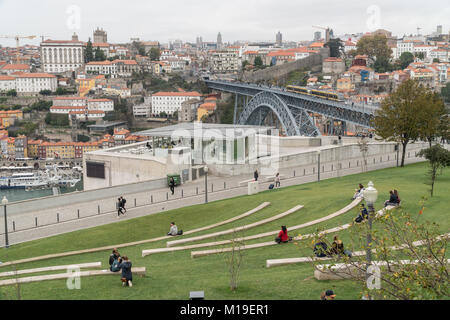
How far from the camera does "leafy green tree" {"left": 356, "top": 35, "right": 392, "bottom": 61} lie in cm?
12156

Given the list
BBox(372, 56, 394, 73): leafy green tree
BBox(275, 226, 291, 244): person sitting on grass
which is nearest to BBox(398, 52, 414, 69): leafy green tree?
BBox(372, 56, 394, 73): leafy green tree

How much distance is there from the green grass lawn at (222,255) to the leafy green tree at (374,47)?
104979 millimetres

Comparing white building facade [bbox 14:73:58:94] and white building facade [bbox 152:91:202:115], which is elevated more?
white building facade [bbox 14:73:58:94]

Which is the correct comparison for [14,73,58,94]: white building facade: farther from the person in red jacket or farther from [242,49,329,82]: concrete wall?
the person in red jacket

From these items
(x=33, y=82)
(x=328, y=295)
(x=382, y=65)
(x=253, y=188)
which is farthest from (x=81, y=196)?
(x=33, y=82)

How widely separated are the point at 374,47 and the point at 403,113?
106 m

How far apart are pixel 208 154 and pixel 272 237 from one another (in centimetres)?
1256

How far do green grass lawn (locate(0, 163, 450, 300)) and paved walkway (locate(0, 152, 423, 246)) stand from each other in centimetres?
126

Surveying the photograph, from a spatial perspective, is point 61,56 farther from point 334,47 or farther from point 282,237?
point 282,237

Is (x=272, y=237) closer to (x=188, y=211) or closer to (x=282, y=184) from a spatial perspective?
(x=188, y=211)

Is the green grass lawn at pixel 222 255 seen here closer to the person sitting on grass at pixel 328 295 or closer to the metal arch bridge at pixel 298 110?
the person sitting on grass at pixel 328 295

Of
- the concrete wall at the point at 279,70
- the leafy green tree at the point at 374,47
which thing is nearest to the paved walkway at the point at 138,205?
the concrete wall at the point at 279,70
